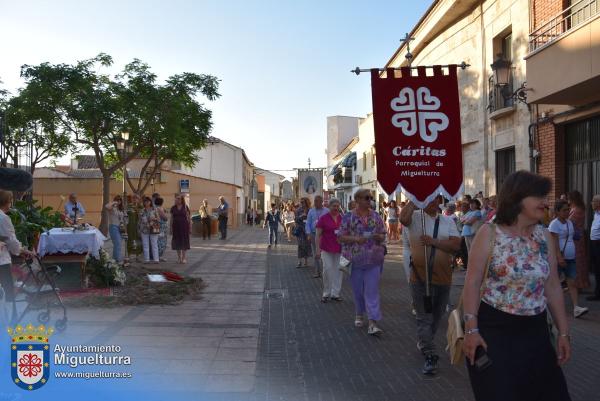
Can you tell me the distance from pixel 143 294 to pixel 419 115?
5.46 m

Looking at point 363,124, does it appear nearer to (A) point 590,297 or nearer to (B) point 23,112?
(B) point 23,112

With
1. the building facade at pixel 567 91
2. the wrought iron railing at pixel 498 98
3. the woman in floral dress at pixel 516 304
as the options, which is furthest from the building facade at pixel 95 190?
the woman in floral dress at pixel 516 304

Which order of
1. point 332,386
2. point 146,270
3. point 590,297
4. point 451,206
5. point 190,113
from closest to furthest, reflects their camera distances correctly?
1. point 332,386
2. point 590,297
3. point 146,270
4. point 451,206
5. point 190,113

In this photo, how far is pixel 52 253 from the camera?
9.79m

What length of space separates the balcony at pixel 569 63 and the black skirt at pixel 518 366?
26.4 ft

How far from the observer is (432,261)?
5.91 meters

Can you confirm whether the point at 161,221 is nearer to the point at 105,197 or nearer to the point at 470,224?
the point at 470,224

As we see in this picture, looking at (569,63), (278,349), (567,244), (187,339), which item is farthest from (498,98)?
(187,339)

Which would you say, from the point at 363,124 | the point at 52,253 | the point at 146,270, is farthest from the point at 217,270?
the point at 363,124

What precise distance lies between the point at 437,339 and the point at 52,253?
633cm

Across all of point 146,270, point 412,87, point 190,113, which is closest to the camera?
point 412,87

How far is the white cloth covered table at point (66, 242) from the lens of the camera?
Answer: 9719mm

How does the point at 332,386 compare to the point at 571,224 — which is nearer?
the point at 332,386

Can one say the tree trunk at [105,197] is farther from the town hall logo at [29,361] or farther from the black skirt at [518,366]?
the black skirt at [518,366]
